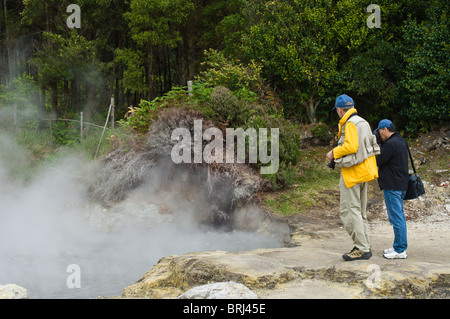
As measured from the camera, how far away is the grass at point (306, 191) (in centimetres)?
1009

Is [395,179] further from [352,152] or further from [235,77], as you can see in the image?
[235,77]

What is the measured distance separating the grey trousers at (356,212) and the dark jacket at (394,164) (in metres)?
0.37

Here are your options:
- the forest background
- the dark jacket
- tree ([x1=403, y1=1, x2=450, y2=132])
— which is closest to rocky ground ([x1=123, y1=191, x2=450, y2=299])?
the dark jacket

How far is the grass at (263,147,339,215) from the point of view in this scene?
10.1 m

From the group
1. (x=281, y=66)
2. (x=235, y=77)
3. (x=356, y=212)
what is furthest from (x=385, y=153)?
(x=281, y=66)

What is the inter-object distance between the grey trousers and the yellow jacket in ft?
0.42

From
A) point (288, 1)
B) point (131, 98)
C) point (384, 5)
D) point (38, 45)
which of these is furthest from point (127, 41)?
point (384, 5)

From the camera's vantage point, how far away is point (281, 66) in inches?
584

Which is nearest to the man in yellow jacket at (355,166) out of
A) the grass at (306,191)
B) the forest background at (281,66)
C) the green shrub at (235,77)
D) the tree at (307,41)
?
the grass at (306,191)

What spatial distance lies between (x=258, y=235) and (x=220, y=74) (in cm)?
600

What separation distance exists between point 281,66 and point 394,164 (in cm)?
938

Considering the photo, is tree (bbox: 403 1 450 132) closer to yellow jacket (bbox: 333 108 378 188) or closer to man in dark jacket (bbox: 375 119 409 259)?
man in dark jacket (bbox: 375 119 409 259)

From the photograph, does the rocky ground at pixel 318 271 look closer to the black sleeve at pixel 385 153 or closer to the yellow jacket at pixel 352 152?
the yellow jacket at pixel 352 152

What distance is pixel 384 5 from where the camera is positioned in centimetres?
1441
